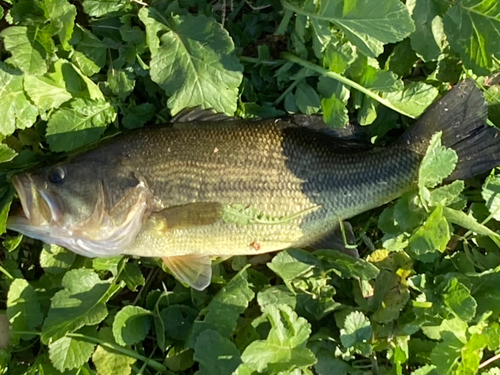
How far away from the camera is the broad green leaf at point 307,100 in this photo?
9.39 feet

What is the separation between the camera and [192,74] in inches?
109

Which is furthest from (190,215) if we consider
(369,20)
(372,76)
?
(369,20)

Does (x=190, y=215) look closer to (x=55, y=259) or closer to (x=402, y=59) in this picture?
(x=55, y=259)

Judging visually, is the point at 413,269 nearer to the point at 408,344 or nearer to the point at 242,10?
the point at 408,344

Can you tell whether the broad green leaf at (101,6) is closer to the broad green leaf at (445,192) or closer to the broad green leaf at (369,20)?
the broad green leaf at (369,20)

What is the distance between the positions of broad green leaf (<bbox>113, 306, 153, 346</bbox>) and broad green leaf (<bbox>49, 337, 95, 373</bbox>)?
0.16 m

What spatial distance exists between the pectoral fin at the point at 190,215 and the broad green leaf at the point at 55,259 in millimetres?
642

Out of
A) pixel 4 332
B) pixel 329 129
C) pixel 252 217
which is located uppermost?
pixel 329 129

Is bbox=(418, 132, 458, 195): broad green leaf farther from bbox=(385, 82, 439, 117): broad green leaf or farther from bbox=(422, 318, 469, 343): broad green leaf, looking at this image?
bbox=(422, 318, 469, 343): broad green leaf

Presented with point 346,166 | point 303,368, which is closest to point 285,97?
point 346,166

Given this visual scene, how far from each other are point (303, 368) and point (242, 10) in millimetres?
2007

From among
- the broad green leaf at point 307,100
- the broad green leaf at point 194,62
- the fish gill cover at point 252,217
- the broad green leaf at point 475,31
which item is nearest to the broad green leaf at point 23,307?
the fish gill cover at point 252,217

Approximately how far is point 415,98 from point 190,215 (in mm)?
1375

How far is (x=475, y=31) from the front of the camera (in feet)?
8.78
